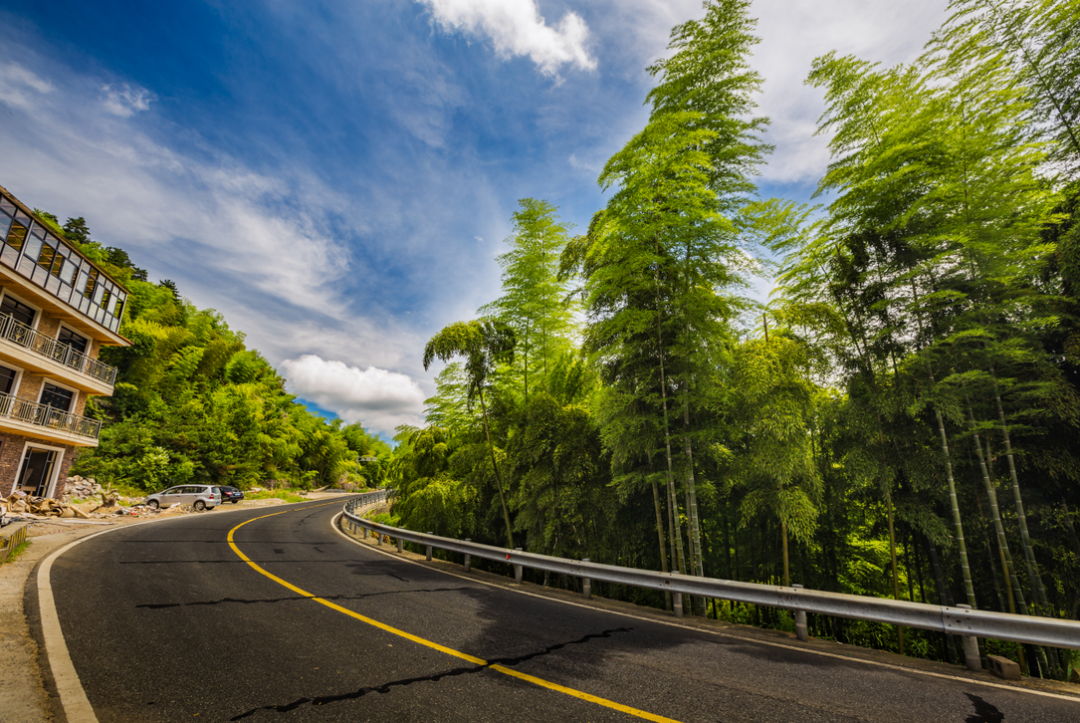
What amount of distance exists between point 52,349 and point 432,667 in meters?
22.8

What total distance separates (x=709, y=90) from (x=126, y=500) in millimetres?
27778

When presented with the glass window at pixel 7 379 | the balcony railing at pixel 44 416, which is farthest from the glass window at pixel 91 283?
the balcony railing at pixel 44 416

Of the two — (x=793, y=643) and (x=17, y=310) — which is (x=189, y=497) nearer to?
(x=17, y=310)

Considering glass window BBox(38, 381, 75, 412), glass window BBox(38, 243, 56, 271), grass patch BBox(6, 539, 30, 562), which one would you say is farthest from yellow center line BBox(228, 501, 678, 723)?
glass window BBox(38, 381, 75, 412)

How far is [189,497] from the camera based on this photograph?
2142cm

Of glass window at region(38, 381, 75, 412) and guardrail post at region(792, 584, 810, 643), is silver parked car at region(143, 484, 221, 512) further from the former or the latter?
guardrail post at region(792, 584, 810, 643)

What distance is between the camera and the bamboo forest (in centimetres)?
600

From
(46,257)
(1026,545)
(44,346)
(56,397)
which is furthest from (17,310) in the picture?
(1026,545)

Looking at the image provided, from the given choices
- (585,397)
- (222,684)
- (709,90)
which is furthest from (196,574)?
(709,90)

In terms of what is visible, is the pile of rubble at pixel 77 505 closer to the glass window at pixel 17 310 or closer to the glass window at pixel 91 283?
the glass window at pixel 17 310

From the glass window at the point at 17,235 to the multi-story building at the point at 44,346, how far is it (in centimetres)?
3

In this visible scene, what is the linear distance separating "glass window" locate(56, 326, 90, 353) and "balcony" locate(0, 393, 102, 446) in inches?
118

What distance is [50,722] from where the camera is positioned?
2.76m

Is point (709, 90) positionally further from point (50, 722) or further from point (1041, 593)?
point (50, 722)
